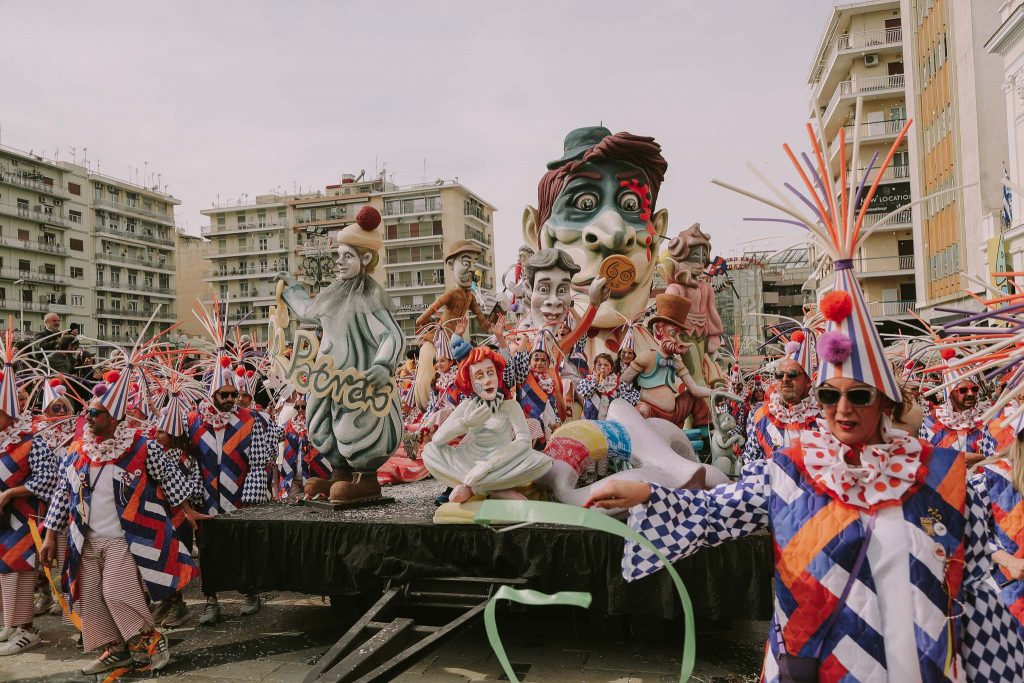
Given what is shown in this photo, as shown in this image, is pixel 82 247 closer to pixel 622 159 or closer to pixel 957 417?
pixel 622 159

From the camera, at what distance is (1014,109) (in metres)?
14.2

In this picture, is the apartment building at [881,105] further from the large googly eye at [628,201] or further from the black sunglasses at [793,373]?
the black sunglasses at [793,373]

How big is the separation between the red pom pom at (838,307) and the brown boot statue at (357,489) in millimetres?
3749

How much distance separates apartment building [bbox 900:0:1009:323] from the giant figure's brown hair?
29.8 feet

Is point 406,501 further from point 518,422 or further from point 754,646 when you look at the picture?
point 754,646

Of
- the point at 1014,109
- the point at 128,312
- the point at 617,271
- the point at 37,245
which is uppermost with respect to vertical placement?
Answer: the point at 37,245

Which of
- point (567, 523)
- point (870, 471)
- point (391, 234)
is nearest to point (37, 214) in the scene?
point (391, 234)

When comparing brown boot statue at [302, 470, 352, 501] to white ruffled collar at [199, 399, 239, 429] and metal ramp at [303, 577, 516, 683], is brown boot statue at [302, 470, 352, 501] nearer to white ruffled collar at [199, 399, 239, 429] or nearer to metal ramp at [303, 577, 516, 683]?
white ruffled collar at [199, 399, 239, 429]

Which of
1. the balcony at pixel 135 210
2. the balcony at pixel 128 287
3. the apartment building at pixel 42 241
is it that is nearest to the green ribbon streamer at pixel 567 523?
the apartment building at pixel 42 241

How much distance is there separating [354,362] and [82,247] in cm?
5117

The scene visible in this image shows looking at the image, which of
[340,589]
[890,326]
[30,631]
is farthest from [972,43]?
[30,631]

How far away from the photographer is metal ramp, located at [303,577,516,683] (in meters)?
3.40

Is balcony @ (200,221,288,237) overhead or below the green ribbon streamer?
overhead

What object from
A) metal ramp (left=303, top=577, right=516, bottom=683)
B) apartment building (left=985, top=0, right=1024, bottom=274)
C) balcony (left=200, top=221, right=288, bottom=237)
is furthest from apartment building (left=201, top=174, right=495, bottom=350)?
metal ramp (left=303, top=577, right=516, bottom=683)
